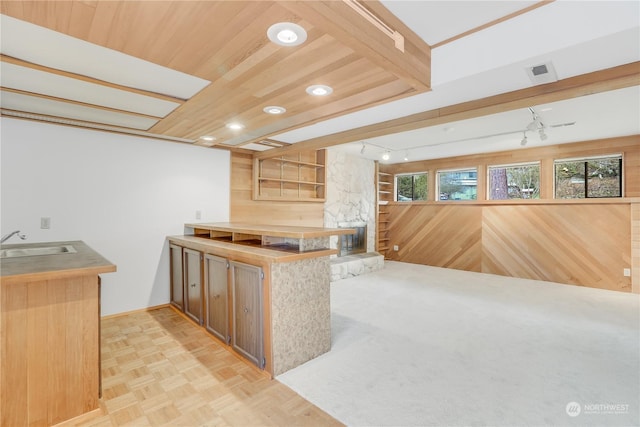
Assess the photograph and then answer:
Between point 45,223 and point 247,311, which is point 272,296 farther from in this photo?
point 45,223

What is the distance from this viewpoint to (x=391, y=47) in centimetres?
158

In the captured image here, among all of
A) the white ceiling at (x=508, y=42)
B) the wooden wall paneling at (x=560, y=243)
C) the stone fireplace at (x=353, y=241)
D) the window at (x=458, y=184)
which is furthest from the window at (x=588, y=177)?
the stone fireplace at (x=353, y=241)

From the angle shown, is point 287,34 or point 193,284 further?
point 193,284

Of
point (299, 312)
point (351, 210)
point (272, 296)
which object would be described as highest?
point (351, 210)

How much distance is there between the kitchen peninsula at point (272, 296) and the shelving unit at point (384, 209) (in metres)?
4.96

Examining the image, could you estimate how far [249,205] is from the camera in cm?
466

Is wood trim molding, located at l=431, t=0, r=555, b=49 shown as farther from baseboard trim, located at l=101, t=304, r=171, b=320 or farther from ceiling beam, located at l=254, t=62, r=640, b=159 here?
baseboard trim, located at l=101, t=304, r=171, b=320

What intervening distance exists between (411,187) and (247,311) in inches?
235

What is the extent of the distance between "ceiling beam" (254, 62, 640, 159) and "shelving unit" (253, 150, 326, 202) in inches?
74.8

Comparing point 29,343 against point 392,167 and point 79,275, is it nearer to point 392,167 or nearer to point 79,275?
point 79,275

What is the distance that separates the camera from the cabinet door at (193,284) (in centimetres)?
317

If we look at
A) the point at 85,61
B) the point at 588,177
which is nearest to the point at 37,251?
the point at 85,61

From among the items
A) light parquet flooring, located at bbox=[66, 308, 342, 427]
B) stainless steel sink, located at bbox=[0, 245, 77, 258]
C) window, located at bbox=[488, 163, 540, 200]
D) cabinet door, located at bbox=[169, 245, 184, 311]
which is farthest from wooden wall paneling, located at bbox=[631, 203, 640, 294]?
stainless steel sink, located at bbox=[0, 245, 77, 258]

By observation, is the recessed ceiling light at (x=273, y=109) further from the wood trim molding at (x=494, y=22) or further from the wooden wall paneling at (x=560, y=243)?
the wooden wall paneling at (x=560, y=243)
